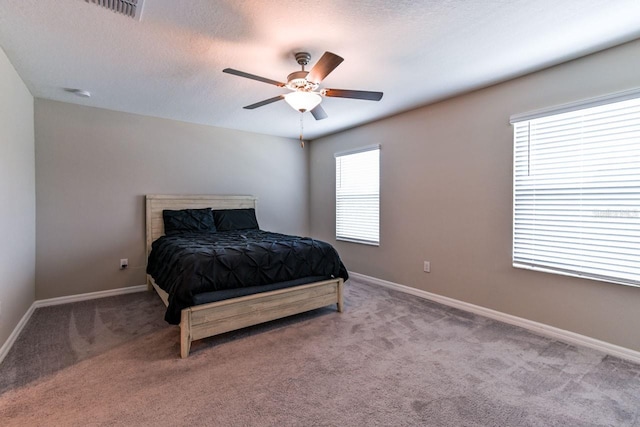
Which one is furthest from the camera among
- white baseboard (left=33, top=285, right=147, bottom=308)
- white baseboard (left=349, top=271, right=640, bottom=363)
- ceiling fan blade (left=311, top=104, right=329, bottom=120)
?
white baseboard (left=33, top=285, right=147, bottom=308)

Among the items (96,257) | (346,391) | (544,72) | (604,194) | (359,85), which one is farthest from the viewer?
(96,257)

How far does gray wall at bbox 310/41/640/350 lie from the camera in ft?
7.65

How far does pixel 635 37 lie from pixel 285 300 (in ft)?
11.0

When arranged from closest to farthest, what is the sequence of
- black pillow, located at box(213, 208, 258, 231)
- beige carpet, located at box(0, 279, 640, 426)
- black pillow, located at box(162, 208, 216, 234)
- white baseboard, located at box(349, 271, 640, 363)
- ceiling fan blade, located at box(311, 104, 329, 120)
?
beige carpet, located at box(0, 279, 640, 426), white baseboard, located at box(349, 271, 640, 363), ceiling fan blade, located at box(311, 104, 329, 120), black pillow, located at box(162, 208, 216, 234), black pillow, located at box(213, 208, 258, 231)

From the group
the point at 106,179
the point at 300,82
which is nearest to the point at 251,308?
the point at 300,82

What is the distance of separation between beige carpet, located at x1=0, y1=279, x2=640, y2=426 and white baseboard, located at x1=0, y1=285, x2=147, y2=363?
0.07 m

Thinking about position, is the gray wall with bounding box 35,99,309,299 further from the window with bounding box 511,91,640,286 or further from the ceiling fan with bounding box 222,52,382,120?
the window with bounding box 511,91,640,286

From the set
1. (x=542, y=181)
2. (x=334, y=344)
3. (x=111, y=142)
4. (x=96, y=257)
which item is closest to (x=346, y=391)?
(x=334, y=344)

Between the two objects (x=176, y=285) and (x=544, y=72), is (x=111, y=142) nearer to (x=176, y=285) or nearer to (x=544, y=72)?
(x=176, y=285)

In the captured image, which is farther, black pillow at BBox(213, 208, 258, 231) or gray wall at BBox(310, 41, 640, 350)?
black pillow at BBox(213, 208, 258, 231)

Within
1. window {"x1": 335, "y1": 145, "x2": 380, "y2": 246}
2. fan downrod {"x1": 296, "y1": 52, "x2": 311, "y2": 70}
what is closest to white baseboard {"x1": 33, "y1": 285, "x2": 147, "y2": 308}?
window {"x1": 335, "y1": 145, "x2": 380, "y2": 246}

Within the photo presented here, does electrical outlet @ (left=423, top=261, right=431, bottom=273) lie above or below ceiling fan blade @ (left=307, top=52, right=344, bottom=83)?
below

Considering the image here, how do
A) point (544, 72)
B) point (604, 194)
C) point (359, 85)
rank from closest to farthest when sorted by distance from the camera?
point (604, 194), point (544, 72), point (359, 85)

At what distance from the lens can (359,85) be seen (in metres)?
2.93
